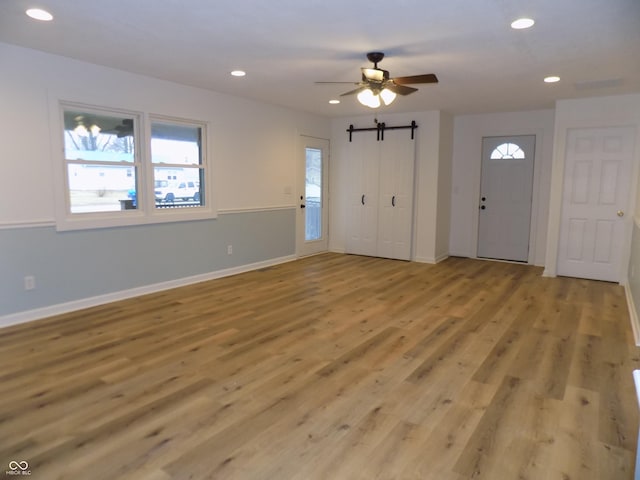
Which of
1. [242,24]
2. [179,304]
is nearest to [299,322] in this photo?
[179,304]

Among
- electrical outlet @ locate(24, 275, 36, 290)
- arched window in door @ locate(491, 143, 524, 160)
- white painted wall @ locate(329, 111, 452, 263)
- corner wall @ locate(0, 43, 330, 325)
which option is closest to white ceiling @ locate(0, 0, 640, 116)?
corner wall @ locate(0, 43, 330, 325)

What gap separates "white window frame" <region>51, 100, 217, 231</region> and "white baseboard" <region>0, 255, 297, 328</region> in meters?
0.74

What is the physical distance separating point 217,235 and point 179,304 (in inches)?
55.3

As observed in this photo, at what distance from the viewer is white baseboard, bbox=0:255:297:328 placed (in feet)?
12.8

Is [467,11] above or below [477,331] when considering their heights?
above

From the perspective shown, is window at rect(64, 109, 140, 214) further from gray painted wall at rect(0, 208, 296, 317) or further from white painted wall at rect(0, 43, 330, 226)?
gray painted wall at rect(0, 208, 296, 317)

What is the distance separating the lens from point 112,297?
15.1ft

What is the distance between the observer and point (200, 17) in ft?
9.96

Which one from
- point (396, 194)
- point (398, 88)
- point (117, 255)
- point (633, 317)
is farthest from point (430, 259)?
point (117, 255)

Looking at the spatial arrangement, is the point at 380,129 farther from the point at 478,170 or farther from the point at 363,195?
the point at 478,170

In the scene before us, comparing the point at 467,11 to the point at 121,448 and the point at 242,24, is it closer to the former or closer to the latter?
the point at 242,24

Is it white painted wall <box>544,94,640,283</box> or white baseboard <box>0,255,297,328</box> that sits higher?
white painted wall <box>544,94,640,283</box>

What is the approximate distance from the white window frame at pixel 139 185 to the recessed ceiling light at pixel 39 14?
3.70 ft

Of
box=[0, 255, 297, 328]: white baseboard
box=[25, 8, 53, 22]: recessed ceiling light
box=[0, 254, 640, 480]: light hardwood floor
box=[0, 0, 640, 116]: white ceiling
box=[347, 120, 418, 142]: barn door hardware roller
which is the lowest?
box=[0, 254, 640, 480]: light hardwood floor
